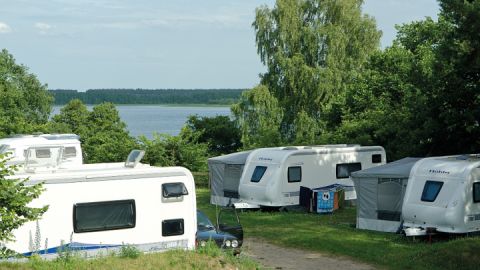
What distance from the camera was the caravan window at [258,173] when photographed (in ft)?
86.5

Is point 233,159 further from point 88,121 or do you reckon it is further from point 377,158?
point 88,121

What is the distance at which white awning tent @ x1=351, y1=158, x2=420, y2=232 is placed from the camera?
70.8 feet

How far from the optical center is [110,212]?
44.2ft

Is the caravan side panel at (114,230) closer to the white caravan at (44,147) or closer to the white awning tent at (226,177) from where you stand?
the white caravan at (44,147)

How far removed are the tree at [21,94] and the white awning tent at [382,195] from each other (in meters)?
35.6

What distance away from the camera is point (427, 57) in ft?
109

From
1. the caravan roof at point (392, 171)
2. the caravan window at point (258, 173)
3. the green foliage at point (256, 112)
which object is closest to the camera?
the caravan roof at point (392, 171)

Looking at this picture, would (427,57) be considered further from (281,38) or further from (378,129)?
(281,38)

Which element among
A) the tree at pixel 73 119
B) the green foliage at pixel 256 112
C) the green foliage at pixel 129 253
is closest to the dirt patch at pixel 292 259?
the green foliage at pixel 129 253

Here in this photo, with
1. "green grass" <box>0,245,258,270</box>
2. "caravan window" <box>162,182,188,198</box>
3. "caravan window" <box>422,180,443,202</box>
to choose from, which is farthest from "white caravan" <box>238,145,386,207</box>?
"green grass" <box>0,245,258,270</box>

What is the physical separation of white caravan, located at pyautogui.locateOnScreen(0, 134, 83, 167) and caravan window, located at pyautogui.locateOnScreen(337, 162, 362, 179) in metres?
9.28

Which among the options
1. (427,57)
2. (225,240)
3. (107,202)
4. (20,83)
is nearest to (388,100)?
(427,57)

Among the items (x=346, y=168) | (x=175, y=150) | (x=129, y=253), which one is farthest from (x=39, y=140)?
(x=175, y=150)

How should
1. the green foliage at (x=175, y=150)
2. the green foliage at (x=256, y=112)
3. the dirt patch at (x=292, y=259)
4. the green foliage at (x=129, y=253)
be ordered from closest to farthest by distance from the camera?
the green foliage at (x=129, y=253), the dirt patch at (x=292, y=259), the green foliage at (x=175, y=150), the green foliage at (x=256, y=112)
